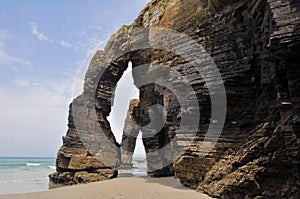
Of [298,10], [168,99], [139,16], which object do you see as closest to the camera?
[298,10]

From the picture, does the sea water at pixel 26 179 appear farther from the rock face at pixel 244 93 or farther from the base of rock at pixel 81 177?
the rock face at pixel 244 93

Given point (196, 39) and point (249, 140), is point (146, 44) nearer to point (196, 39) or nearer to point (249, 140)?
point (196, 39)

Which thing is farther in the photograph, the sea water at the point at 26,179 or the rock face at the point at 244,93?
the sea water at the point at 26,179

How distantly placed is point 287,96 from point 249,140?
1.70m

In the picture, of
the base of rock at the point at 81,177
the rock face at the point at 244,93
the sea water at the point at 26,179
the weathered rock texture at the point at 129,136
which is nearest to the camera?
the rock face at the point at 244,93

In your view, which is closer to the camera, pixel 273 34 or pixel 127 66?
pixel 273 34

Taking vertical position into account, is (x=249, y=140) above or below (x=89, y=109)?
below

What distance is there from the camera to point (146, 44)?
1719cm

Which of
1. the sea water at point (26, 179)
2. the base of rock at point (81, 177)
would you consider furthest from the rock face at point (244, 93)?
the sea water at point (26, 179)

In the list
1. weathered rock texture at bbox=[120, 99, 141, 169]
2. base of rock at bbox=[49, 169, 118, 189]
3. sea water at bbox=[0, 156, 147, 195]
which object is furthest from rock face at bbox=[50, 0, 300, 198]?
weathered rock texture at bbox=[120, 99, 141, 169]

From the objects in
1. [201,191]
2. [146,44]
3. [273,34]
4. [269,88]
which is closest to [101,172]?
[146,44]

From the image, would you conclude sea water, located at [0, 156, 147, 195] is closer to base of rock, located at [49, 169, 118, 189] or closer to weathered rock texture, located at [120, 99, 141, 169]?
base of rock, located at [49, 169, 118, 189]

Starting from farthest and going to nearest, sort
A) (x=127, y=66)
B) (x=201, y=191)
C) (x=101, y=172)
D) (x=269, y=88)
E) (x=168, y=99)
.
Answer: (x=127, y=66), (x=101, y=172), (x=168, y=99), (x=201, y=191), (x=269, y=88)

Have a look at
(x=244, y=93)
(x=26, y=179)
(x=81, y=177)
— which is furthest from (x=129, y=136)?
(x=244, y=93)
